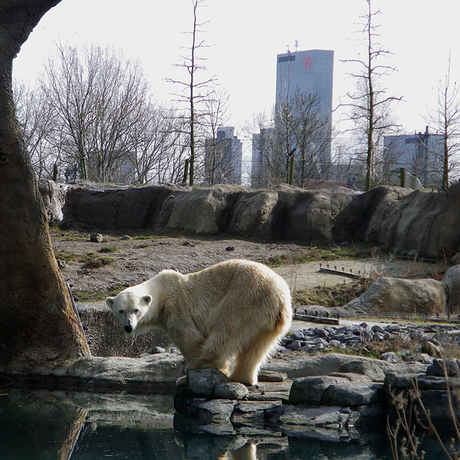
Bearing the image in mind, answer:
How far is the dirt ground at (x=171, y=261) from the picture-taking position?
39.1 ft

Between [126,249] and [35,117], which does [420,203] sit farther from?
[35,117]

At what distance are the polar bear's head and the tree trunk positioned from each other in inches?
55.9

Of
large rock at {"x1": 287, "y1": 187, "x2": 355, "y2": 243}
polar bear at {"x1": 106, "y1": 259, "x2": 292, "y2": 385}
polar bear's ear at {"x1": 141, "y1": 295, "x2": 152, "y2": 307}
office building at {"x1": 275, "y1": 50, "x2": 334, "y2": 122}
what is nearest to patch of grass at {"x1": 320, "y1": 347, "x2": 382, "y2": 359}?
polar bear at {"x1": 106, "y1": 259, "x2": 292, "y2": 385}

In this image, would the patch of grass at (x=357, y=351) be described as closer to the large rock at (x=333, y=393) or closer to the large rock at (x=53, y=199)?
the large rock at (x=333, y=393)

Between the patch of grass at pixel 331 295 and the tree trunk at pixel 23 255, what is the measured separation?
599 cm

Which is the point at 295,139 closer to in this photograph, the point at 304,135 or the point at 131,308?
the point at 304,135

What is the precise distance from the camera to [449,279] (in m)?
11.3

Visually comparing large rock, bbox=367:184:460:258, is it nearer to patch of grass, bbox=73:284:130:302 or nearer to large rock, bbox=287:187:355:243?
large rock, bbox=287:187:355:243

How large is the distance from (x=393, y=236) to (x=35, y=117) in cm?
2874

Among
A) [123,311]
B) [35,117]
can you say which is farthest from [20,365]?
[35,117]

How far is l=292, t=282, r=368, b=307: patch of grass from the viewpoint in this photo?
1141cm

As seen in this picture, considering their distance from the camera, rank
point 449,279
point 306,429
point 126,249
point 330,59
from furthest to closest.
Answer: point 330,59
point 126,249
point 449,279
point 306,429

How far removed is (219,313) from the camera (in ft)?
17.5

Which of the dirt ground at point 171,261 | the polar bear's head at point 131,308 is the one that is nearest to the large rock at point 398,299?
the dirt ground at point 171,261
